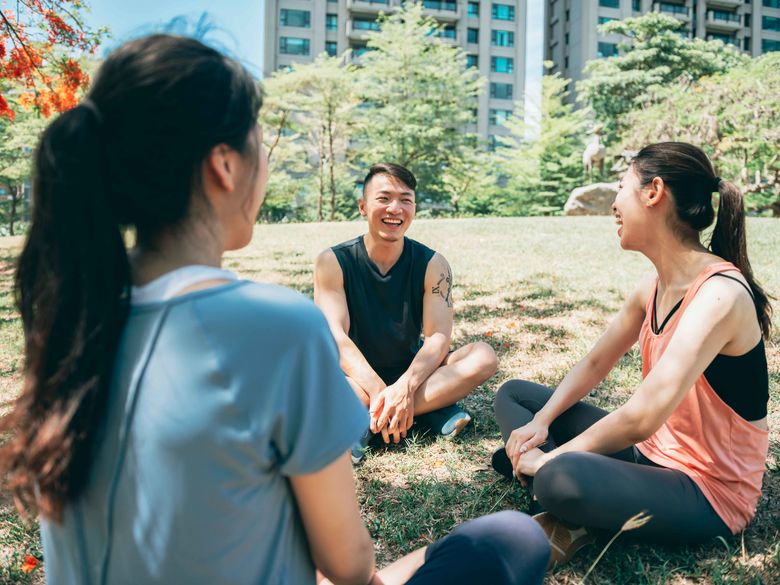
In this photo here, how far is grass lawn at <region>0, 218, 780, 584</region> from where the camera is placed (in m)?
2.39

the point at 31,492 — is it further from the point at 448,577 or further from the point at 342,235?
the point at 342,235

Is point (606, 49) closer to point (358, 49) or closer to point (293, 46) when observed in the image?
point (358, 49)

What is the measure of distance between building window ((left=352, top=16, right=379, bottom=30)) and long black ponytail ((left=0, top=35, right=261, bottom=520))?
50.5m

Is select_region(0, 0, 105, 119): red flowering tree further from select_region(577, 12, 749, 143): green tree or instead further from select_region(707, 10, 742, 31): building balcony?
select_region(707, 10, 742, 31): building balcony

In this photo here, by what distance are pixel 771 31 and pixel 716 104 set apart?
41.4 m

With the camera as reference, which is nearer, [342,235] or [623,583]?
[623,583]

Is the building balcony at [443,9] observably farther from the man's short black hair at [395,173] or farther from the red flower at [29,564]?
the red flower at [29,564]

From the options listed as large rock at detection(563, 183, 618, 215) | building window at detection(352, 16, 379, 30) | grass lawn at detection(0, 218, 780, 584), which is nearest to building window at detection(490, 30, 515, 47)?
building window at detection(352, 16, 379, 30)

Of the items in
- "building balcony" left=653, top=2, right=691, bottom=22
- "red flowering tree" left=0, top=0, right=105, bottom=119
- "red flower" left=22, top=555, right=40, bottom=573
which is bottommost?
"red flower" left=22, top=555, right=40, bottom=573

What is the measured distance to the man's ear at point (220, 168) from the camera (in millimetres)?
1087

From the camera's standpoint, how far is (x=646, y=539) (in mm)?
2451

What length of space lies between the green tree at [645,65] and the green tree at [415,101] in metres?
5.89

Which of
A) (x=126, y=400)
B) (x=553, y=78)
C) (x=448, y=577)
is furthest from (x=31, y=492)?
(x=553, y=78)

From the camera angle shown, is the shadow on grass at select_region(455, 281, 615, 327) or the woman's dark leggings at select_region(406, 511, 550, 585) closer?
the woman's dark leggings at select_region(406, 511, 550, 585)
